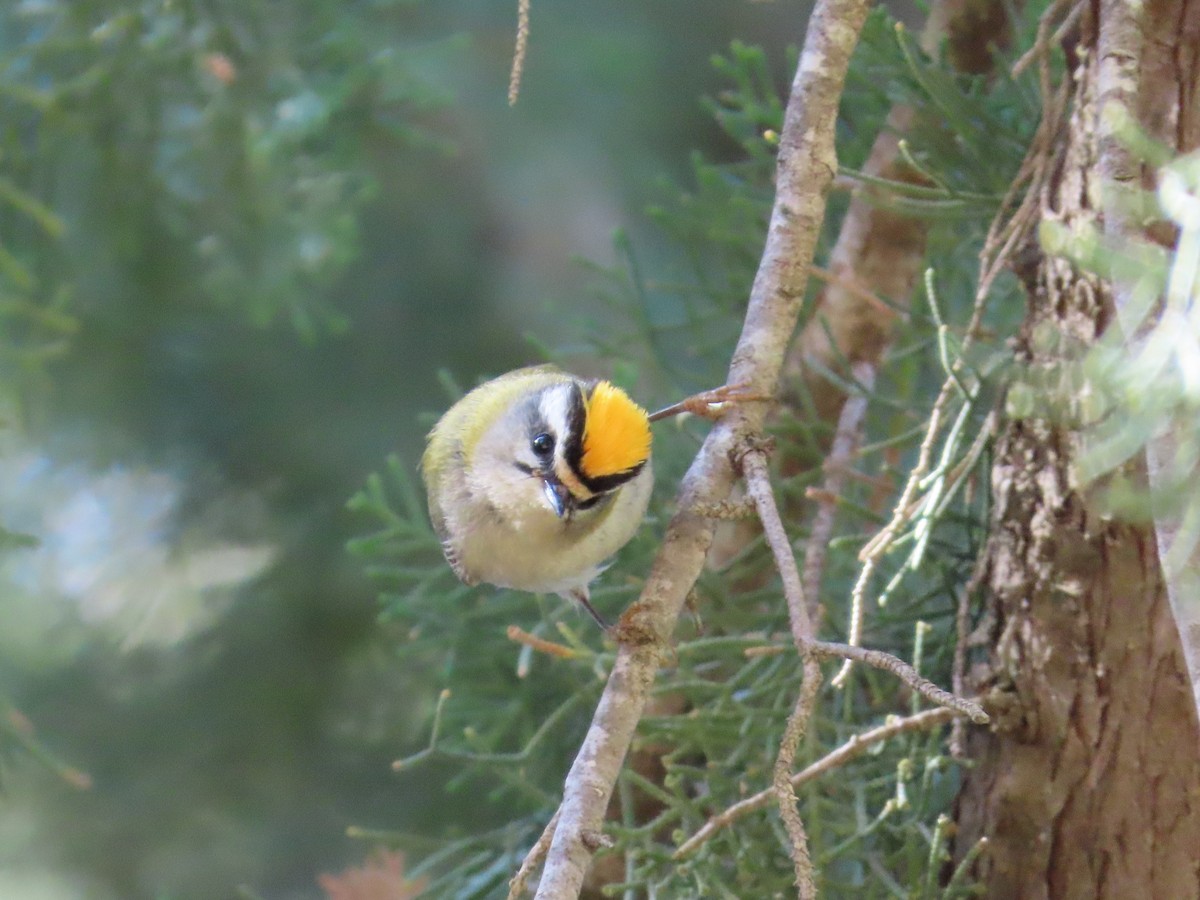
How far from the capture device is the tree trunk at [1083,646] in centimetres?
137

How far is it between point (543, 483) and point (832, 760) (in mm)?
663

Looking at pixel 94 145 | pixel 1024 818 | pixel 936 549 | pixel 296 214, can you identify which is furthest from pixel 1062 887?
pixel 94 145

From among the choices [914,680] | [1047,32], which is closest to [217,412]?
[1047,32]

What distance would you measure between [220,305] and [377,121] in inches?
23.5

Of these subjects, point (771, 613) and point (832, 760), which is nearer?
point (832, 760)

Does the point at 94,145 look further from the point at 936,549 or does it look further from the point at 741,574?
the point at 936,549

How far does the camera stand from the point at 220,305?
310cm

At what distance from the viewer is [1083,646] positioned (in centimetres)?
144

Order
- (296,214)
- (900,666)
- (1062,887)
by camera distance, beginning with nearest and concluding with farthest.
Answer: (900,666) < (1062,887) < (296,214)

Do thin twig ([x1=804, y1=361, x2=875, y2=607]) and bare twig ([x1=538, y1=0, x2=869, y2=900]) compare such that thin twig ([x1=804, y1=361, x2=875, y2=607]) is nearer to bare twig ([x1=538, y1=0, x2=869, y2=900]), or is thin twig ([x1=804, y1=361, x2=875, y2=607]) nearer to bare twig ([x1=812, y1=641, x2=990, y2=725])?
bare twig ([x1=538, y1=0, x2=869, y2=900])

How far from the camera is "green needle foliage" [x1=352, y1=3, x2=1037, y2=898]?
159 cm

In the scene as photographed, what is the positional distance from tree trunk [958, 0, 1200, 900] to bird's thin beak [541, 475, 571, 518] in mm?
606

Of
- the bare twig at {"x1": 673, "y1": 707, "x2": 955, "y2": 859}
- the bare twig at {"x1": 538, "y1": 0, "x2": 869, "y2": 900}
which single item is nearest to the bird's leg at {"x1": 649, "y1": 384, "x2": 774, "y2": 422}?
the bare twig at {"x1": 538, "y1": 0, "x2": 869, "y2": 900}

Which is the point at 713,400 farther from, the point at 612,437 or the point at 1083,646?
the point at 1083,646
